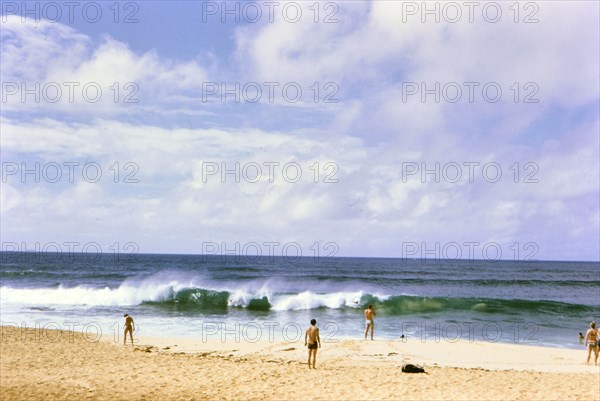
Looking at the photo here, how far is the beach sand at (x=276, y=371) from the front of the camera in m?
11.7

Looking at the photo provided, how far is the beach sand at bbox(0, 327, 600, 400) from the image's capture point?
11.7m

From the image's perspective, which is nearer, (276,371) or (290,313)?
(276,371)

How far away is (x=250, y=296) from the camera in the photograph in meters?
36.1

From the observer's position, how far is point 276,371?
1388 centimetres

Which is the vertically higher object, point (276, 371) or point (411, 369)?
point (411, 369)

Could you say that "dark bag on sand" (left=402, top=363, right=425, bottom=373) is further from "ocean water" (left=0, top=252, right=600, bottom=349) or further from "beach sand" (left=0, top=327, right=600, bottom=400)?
"ocean water" (left=0, top=252, right=600, bottom=349)

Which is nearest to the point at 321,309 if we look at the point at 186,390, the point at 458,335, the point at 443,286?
the point at 458,335

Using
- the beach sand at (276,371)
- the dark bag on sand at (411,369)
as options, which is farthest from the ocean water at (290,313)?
the dark bag on sand at (411,369)

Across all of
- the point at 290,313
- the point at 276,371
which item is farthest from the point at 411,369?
the point at 290,313

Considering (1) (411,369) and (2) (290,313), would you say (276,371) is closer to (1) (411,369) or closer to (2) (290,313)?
(1) (411,369)

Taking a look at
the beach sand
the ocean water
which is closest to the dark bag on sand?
the beach sand

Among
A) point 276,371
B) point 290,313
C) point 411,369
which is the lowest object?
point 290,313

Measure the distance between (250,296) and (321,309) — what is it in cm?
605

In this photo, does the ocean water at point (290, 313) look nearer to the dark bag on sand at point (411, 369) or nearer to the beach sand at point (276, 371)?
the beach sand at point (276, 371)
